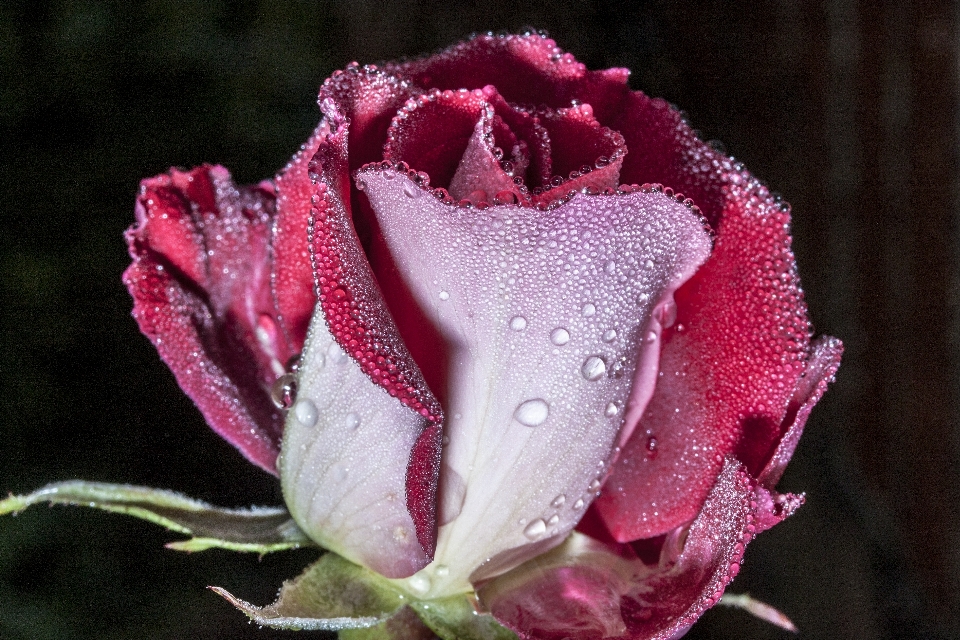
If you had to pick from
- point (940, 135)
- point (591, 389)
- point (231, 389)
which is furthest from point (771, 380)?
point (940, 135)

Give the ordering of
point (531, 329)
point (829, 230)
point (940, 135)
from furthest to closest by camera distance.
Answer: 1. point (829, 230)
2. point (940, 135)
3. point (531, 329)

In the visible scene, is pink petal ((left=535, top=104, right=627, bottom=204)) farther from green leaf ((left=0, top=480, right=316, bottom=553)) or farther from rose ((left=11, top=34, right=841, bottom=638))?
green leaf ((left=0, top=480, right=316, bottom=553))

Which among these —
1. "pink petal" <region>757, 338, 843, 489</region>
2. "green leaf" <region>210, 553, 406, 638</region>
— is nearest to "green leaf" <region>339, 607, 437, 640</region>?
"green leaf" <region>210, 553, 406, 638</region>

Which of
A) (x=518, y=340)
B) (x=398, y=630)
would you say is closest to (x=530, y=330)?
(x=518, y=340)

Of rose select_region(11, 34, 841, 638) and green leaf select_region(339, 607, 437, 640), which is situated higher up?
rose select_region(11, 34, 841, 638)

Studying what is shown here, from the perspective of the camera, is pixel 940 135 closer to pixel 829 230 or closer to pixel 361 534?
pixel 829 230
